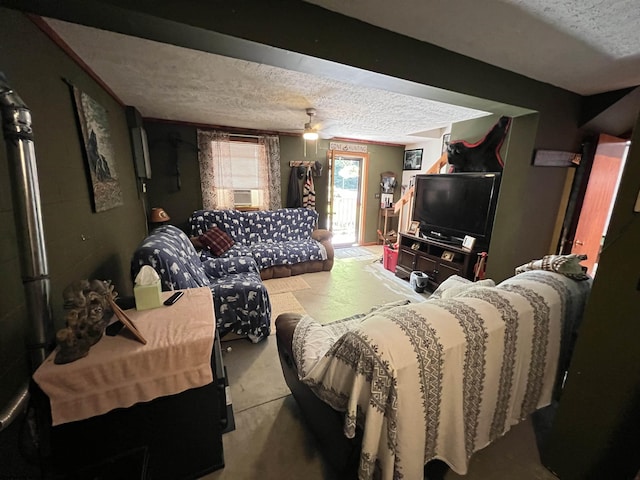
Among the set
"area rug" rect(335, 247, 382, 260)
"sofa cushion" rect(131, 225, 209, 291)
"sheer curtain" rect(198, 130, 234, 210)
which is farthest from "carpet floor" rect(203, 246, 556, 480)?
"area rug" rect(335, 247, 382, 260)

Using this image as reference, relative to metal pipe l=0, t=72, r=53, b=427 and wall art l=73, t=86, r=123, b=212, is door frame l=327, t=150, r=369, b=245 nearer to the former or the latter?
wall art l=73, t=86, r=123, b=212

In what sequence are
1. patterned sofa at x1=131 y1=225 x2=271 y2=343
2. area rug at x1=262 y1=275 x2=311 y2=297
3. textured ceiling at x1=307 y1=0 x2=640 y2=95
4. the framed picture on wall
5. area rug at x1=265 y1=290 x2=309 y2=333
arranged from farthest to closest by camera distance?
the framed picture on wall
area rug at x1=262 y1=275 x2=311 y2=297
area rug at x1=265 y1=290 x2=309 y2=333
patterned sofa at x1=131 y1=225 x2=271 y2=343
textured ceiling at x1=307 y1=0 x2=640 y2=95

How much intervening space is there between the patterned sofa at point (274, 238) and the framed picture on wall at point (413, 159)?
8.06 ft

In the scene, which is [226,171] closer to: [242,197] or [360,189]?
[242,197]

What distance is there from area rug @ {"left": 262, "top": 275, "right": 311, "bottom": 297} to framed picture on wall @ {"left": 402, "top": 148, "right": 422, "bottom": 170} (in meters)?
3.40

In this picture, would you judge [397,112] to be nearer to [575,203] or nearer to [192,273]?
[575,203]

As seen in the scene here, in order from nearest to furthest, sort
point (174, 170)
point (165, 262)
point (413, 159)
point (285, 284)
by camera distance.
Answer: point (165, 262) < point (285, 284) < point (174, 170) < point (413, 159)

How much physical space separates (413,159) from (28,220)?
5.47 metres

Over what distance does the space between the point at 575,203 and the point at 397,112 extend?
81.0 inches

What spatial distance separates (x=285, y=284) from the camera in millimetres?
3453

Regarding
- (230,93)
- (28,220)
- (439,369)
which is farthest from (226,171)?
Answer: (439,369)

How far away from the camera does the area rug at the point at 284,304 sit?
107 inches

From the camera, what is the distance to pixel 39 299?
0.93m

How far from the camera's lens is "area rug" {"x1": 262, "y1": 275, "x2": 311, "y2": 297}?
10.7ft
